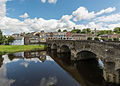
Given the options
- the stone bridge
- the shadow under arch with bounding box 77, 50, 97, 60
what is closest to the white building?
the stone bridge

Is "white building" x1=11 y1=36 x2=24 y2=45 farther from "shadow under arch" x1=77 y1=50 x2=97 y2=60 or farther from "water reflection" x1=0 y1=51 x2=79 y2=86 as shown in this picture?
"shadow under arch" x1=77 y1=50 x2=97 y2=60

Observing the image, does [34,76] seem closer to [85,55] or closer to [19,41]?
[85,55]

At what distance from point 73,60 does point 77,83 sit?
11.4 metres

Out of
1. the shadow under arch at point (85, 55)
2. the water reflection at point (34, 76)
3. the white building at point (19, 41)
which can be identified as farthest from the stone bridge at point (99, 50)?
the white building at point (19, 41)

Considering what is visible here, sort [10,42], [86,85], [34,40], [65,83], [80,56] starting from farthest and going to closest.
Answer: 1. [34,40]
2. [10,42]
3. [80,56]
4. [65,83]
5. [86,85]

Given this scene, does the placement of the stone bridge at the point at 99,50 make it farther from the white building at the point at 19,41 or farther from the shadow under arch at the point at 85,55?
the white building at the point at 19,41

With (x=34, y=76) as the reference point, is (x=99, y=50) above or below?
above

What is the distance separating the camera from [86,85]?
1226 centimetres

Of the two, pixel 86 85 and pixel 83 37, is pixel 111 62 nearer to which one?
pixel 86 85

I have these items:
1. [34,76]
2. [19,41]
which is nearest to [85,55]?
[34,76]

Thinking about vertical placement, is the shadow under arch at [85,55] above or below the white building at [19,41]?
below

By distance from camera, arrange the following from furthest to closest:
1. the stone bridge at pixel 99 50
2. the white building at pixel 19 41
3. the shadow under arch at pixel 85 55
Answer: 1. the white building at pixel 19 41
2. the shadow under arch at pixel 85 55
3. the stone bridge at pixel 99 50

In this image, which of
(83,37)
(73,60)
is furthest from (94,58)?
(83,37)

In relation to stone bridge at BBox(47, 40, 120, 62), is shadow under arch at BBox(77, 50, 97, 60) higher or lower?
lower
